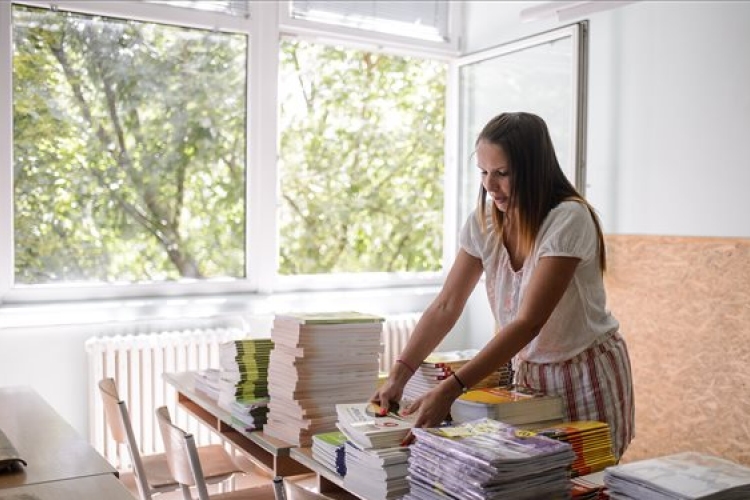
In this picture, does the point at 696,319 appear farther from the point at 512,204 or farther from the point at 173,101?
the point at 173,101

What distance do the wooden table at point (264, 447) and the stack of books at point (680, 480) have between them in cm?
62

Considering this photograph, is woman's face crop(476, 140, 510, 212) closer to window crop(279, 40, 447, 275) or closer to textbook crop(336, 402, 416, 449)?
textbook crop(336, 402, 416, 449)

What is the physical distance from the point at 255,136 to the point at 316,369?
2580 millimetres

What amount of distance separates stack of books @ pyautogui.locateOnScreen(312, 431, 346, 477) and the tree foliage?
255 cm

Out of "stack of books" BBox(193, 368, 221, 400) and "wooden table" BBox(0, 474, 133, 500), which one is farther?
"stack of books" BBox(193, 368, 221, 400)

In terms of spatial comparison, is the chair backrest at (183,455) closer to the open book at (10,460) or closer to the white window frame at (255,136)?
the open book at (10,460)

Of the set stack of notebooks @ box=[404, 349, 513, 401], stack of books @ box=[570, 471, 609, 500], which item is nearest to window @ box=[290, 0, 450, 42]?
stack of notebooks @ box=[404, 349, 513, 401]

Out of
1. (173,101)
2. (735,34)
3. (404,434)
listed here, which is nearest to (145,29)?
(173,101)

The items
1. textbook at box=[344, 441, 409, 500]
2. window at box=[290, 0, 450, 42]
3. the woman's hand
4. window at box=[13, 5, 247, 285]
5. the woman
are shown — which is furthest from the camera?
window at box=[290, 0, 450, 42]

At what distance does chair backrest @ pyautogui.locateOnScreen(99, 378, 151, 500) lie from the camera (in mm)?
2322

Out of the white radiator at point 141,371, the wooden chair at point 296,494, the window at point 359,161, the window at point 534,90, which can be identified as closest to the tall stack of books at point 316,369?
the wooden chair at point 296,494

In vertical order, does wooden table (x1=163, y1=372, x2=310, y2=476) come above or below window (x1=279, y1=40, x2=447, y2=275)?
below

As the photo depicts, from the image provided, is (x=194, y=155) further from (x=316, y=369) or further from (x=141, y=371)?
(x=316, y=369)

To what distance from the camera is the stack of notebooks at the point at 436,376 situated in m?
2.07
